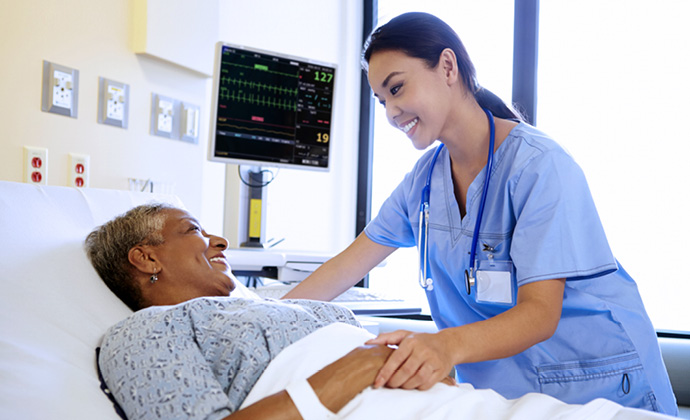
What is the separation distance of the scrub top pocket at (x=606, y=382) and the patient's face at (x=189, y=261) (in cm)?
75

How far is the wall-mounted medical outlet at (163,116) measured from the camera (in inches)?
89.4

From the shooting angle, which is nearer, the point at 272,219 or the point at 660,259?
the point at 660,259

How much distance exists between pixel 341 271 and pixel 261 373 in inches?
23.3

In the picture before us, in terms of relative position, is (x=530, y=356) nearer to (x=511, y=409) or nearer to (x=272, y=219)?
(x=511, y=409)

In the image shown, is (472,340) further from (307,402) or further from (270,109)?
(270,109)

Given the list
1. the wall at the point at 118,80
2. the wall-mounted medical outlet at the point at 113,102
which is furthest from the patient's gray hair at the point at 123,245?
the wall-mounted medical outlet at the point at 113,102

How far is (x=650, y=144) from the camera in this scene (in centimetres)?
278

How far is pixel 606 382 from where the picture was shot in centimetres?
126

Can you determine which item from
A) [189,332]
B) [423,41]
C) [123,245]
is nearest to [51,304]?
[123,245]

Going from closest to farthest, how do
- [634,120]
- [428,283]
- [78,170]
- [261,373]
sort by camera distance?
1. [261,373]
2. [428,283]
3. [78,170]
4. [634,120]

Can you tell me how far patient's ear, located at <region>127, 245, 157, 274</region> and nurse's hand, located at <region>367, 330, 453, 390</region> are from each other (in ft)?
1.94

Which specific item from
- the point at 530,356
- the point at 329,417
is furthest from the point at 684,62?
the point at 329,417

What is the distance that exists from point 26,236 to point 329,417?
0.81 metres

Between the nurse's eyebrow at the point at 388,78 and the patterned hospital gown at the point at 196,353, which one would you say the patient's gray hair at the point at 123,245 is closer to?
the patterned hospital gown at the point at 196,353
